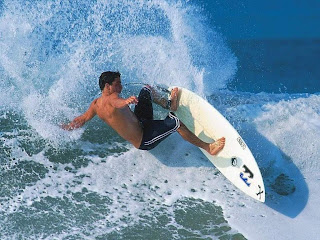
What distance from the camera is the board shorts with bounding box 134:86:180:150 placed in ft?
16.0

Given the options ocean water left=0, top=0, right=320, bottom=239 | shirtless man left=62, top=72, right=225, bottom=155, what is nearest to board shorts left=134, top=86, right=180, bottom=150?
shirtless man left=62, top=72, right=225, bottom=155

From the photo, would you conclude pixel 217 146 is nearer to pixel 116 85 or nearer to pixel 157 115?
pixel 157 115

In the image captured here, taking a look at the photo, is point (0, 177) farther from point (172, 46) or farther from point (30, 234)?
point (172, 46)

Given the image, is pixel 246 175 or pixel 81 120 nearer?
pixel 246 175

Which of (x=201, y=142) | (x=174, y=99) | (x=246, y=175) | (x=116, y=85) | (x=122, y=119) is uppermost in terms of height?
(x=174, y=99)

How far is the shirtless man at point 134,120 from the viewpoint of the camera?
458cm

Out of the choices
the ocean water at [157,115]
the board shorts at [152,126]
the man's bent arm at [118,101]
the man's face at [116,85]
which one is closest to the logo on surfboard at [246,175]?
the ocean water at [157,115]

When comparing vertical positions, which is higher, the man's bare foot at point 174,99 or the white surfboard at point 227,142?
the man's bare foot at point 174,99

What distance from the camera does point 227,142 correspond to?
5059 mm

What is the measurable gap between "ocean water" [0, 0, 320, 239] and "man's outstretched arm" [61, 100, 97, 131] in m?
0.18

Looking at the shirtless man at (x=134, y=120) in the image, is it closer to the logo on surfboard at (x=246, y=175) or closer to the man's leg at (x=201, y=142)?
the man's leg at (x=201, y=142)

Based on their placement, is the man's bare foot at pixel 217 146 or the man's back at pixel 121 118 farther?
the man's bare foot at pixel 217 146

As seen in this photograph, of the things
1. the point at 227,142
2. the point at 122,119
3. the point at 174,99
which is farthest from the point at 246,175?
the point at 122,119

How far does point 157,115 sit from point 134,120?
1.22m
